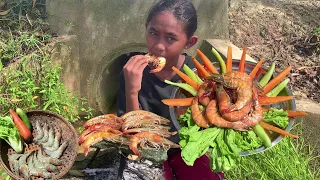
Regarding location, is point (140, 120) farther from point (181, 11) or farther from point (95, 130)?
point (181, 11)

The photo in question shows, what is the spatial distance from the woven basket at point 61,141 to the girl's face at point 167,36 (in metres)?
1.25

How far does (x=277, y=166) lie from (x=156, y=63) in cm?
162

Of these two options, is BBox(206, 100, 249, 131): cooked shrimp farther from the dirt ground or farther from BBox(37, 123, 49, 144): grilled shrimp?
the dirt ground

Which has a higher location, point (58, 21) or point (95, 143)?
point (58, 21)

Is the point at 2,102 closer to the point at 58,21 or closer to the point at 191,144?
the point at 58,21

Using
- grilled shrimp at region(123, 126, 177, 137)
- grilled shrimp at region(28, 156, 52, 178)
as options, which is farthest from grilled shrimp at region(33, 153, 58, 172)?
grilled shrimp at region(123, 126, 177, 137)

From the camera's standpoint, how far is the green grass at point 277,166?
348cm

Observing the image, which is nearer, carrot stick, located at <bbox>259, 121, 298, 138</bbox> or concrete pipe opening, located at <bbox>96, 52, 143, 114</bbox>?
carrot stick, located at <bbox>259, 121, 298, 138</bbox>

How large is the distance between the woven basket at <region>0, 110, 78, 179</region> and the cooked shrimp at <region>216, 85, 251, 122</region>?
4.06ft

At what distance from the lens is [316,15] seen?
6.14 meters

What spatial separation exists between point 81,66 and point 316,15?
425 centimetres

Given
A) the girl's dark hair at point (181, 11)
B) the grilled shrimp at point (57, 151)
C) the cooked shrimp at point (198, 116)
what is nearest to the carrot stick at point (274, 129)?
the cooked shrimp at point (198, 116)

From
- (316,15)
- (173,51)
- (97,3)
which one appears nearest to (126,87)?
(173,51)

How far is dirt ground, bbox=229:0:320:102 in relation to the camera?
5.11 metres
